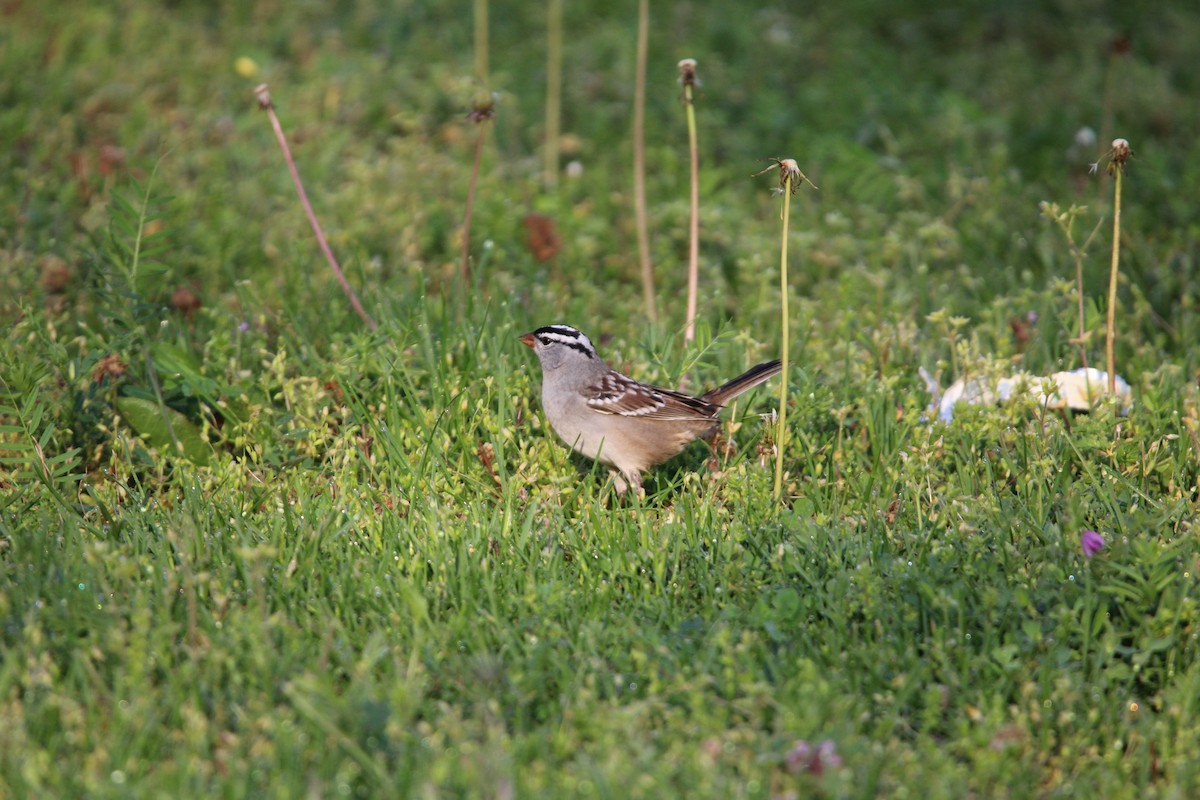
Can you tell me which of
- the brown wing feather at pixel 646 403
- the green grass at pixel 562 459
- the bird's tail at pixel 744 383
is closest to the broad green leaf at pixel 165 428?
the green grass at pixel 562 459

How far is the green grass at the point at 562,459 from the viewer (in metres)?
3.75

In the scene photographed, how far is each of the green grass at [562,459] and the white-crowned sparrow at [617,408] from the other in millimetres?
171

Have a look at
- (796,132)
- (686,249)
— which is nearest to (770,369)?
(686,249)

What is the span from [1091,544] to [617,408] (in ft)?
6.94

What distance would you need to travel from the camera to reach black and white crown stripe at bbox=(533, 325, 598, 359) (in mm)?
5781

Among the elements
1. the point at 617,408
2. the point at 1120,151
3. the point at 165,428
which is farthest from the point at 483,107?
the point at 1120,151

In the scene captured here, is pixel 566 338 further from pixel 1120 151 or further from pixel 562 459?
pixel 1120 151

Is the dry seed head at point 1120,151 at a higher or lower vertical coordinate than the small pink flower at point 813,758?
higher

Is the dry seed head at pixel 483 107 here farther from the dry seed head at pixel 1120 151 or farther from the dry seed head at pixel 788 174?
the dry seed head at pixel 1120 151

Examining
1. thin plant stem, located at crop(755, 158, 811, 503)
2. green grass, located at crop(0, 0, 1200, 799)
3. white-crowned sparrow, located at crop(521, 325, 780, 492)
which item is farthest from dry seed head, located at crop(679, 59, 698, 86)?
white-crowned sparrow, located at crop(521, 325, 780, 492)

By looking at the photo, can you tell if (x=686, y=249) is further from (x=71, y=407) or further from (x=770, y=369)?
(x=71, y=407)

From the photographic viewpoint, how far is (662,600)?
4484mm

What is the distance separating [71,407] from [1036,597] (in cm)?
411

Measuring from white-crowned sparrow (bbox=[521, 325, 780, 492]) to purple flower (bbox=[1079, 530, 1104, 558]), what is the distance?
1.75 metres
